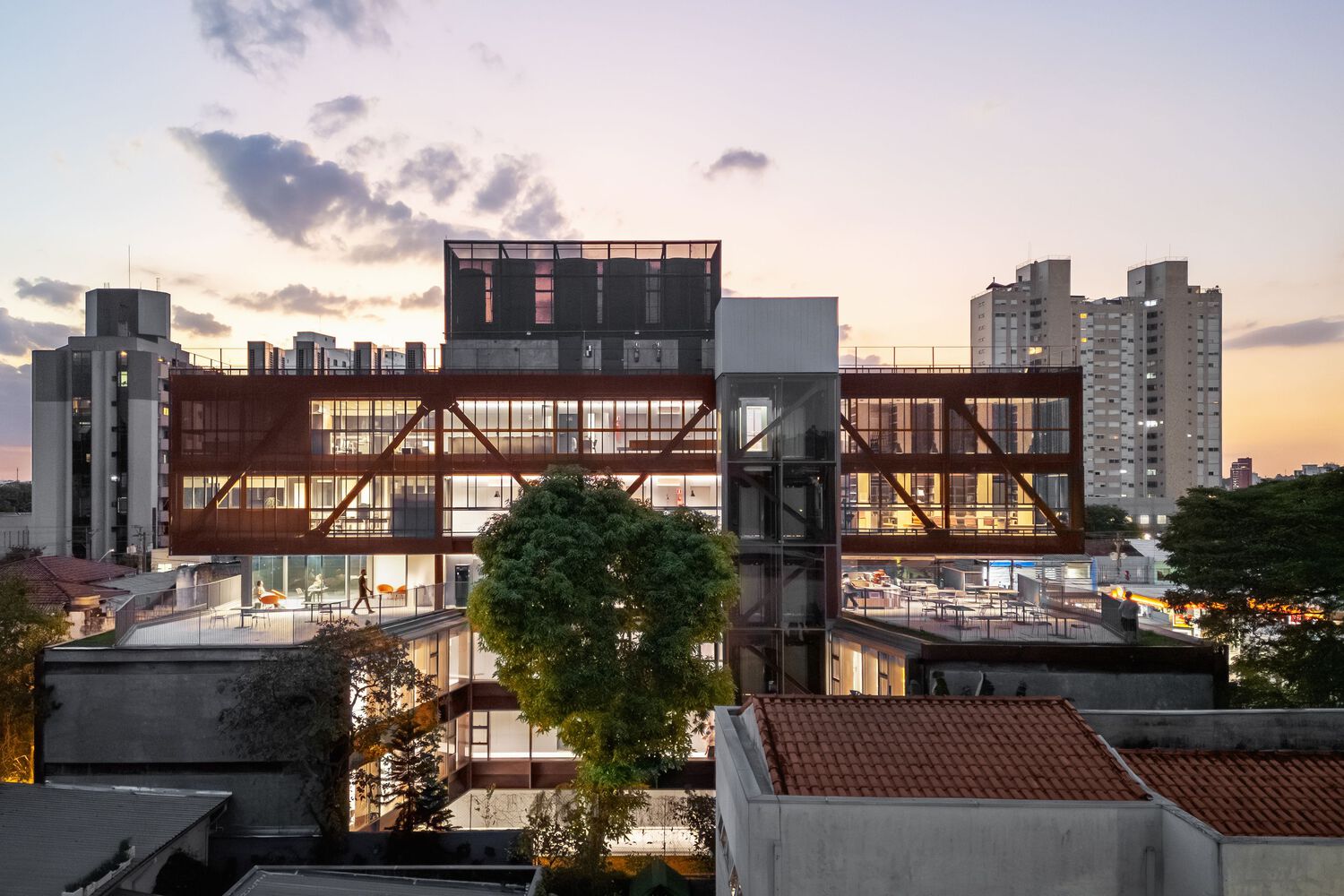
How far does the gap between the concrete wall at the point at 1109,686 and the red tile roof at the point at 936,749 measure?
737 cm

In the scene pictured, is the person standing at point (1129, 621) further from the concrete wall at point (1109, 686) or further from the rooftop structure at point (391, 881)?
the rooftop structure at point (391, 881)

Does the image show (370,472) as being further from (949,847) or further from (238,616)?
(949,847)

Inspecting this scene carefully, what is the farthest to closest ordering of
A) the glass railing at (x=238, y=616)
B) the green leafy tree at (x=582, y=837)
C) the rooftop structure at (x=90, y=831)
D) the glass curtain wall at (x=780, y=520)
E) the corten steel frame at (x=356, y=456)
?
the corten steel frame at (x=356, y=456), the glass curtain wall at (x=780, y=520), the glass railing at (x=238, y=616), the green leafy tree at (x=582, y=837), the rooftop structure at (x=90, y=831)

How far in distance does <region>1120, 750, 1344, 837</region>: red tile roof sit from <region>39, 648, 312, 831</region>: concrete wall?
20.7 m

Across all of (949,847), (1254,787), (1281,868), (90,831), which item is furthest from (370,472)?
(1281,868)

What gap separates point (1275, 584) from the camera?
20906 millimetres

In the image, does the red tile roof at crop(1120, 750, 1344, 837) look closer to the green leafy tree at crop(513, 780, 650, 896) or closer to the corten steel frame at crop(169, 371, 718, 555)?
the green leafy tree at crop(513, 780, 650, 896)

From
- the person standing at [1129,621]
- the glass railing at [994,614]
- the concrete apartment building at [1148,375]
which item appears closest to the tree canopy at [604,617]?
the glass railing at [994,614]

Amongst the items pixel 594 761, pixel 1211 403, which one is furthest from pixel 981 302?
pixel 594 761

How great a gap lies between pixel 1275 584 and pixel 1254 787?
11.6 metres

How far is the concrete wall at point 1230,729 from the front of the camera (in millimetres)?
13633

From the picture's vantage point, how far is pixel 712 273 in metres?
33.0

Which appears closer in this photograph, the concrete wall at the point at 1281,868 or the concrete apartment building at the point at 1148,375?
the concrete wall at the point at 1281,868

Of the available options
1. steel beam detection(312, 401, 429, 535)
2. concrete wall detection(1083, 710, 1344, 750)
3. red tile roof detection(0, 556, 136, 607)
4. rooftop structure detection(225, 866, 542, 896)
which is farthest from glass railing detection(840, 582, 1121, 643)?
red tile roof detection(0, 556, 136, 607)
